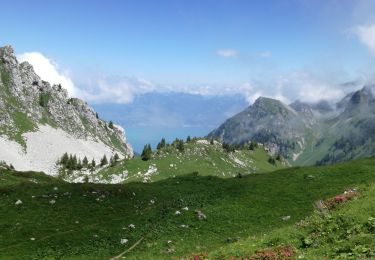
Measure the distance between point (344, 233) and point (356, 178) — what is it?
114ft

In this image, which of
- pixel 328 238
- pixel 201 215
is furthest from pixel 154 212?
pixel 328 238

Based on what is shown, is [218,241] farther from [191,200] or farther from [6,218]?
[6,218]

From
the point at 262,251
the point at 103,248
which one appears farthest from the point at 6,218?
the point at 262,251

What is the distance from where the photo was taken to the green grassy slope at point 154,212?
136ft

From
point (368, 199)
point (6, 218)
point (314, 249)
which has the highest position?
point (6, 218)

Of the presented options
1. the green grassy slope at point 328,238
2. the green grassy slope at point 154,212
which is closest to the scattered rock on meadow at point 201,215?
the green grassy slope at point 154,212

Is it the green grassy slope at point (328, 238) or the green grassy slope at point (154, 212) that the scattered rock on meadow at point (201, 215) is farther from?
the green grassy slope at point (328, 238)

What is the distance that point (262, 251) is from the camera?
88.8 feet

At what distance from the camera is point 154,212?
5184 cm

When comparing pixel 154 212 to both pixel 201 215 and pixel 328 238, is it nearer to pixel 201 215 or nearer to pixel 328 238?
pixel 201 215

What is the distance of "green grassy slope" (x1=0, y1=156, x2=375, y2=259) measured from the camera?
41.6m

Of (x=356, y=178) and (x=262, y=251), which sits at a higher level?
(x=356, y=178)

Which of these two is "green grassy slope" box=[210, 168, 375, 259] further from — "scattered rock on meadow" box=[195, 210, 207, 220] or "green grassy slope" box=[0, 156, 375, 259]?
"scattered rock on meadow" box=[195, 210, 207, 220]

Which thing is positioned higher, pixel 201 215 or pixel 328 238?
pixel 201 215
